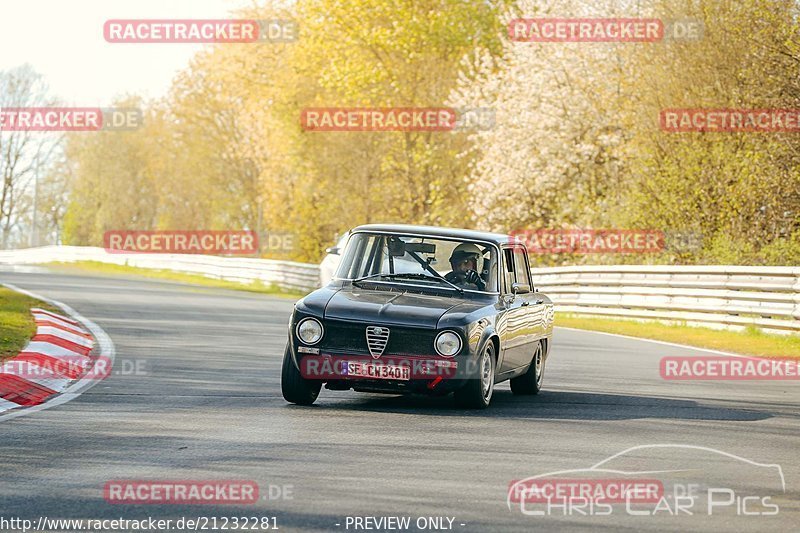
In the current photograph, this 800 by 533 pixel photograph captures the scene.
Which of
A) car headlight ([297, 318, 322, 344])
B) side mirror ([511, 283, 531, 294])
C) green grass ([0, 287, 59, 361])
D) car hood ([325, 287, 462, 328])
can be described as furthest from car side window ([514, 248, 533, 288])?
green grass ([0, 287, 59, 361])

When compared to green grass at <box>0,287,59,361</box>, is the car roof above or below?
above

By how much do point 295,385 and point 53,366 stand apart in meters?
3.90

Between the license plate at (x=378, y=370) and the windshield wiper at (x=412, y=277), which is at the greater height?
the windshield wiper at (x=412, y=277)

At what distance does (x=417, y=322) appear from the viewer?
10.8 metres

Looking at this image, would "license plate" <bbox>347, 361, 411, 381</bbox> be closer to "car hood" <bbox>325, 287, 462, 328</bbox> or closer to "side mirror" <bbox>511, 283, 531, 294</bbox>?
"car hood" <bbox>325, 287, 462, 328</bbox>

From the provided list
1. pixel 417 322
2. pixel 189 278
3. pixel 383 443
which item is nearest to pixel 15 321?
pixel 417 322

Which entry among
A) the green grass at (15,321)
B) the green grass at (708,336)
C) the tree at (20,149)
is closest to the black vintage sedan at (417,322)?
the green grass at (15,321)

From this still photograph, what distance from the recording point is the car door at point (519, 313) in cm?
1198

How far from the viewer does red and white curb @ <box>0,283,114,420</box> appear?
37.0 ft

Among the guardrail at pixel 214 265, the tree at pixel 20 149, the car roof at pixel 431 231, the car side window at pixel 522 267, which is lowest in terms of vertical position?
the guardrail at pixel 214 265

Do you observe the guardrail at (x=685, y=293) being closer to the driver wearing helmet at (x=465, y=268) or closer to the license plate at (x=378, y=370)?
the driver wearing helmet at (x=465, y=268)

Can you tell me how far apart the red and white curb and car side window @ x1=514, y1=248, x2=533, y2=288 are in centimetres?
431

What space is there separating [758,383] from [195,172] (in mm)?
64992

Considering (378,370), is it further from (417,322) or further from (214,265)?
(214,265)
